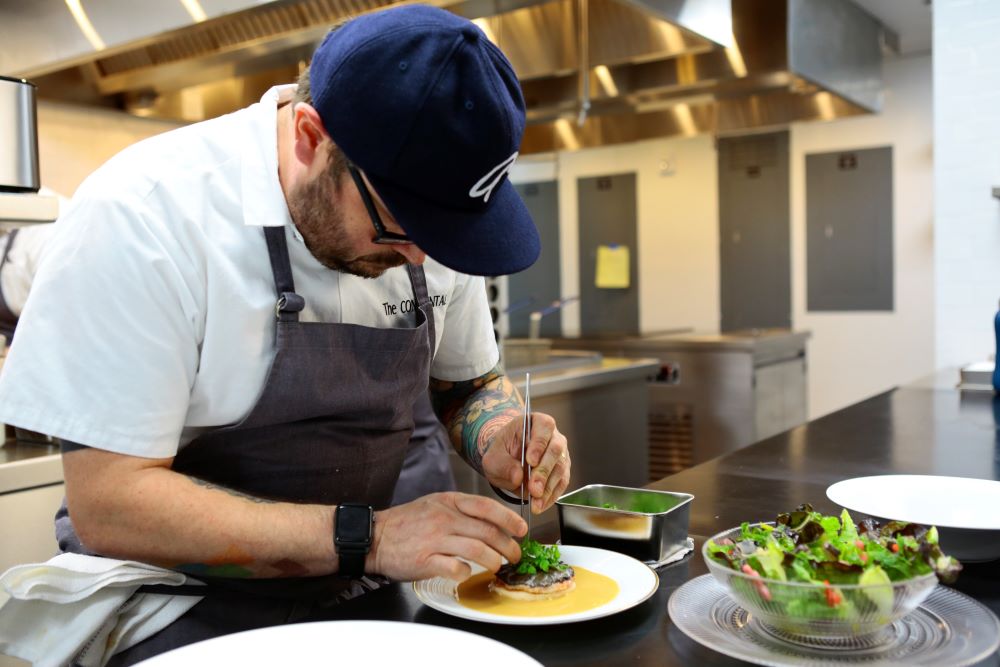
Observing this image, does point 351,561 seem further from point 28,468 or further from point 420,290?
point 28,468

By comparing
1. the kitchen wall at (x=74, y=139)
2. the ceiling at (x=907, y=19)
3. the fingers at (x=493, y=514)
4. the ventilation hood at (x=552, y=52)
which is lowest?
the fingers at (x=493, y=514)

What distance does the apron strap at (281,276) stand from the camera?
4.06ft

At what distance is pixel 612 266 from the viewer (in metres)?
7.16

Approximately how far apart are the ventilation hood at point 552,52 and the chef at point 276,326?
136 centimetres

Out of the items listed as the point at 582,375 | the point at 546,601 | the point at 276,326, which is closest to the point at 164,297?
the point at 276,326

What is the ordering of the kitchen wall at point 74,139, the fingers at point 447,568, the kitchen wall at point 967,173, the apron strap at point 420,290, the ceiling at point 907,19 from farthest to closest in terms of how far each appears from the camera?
the ceiling at point 907,19, the kitchen wall at point 967,173, the kitchen wall at point 74,139, the apron strap at point 420,290, the fingers at point 447,568

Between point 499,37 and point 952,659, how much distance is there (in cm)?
275

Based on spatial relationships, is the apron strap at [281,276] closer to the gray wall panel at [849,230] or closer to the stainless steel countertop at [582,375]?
the stainless steel countertop at [582,375]

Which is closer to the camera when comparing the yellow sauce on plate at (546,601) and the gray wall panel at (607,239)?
the yellow sauce on plate at (546,601)

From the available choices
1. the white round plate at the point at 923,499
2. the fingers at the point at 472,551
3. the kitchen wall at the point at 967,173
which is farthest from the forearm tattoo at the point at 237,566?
the kitchen wall at the point at 967,173

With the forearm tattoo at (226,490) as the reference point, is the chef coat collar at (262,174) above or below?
above

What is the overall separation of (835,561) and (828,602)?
2.3 inches

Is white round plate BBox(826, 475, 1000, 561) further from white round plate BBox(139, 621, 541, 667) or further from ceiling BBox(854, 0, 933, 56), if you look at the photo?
ceiling BBox(854, 0, 933, 56)

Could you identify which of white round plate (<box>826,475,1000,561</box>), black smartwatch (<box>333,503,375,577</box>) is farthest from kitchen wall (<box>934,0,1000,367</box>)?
black smartwatch (<box>333,503,375,577</box>)
